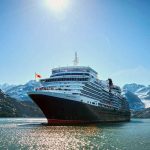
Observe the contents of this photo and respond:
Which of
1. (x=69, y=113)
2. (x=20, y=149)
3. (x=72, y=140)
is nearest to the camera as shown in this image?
(x=20, y=149)

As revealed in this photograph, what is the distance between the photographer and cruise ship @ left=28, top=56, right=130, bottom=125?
99500mm

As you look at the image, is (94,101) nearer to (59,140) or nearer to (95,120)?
(95,120)

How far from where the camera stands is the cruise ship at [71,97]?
9950 cm

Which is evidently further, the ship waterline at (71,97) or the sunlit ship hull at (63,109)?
the ship waterline at (71,97)

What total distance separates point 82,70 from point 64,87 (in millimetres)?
15011

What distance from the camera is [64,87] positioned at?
104062 mm

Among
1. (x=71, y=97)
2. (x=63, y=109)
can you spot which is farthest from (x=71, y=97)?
(x=63, y=109)

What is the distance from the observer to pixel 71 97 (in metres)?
99.7

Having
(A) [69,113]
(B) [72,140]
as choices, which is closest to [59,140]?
(B) [72,140]

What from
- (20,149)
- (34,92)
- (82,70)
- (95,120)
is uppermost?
(82,70)

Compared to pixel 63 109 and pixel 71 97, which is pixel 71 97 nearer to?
pixel 71 97

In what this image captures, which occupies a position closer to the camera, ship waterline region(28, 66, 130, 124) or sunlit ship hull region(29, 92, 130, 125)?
sunlit ship hull region(29, 92, 130, 125)

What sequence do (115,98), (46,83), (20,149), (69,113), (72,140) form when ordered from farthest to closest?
(115,98)
(46,83)
(69,113)
(72,140)
(20,149)

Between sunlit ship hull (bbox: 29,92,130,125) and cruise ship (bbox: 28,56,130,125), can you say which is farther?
cruise ship (bbox: 28,56,130,125)
